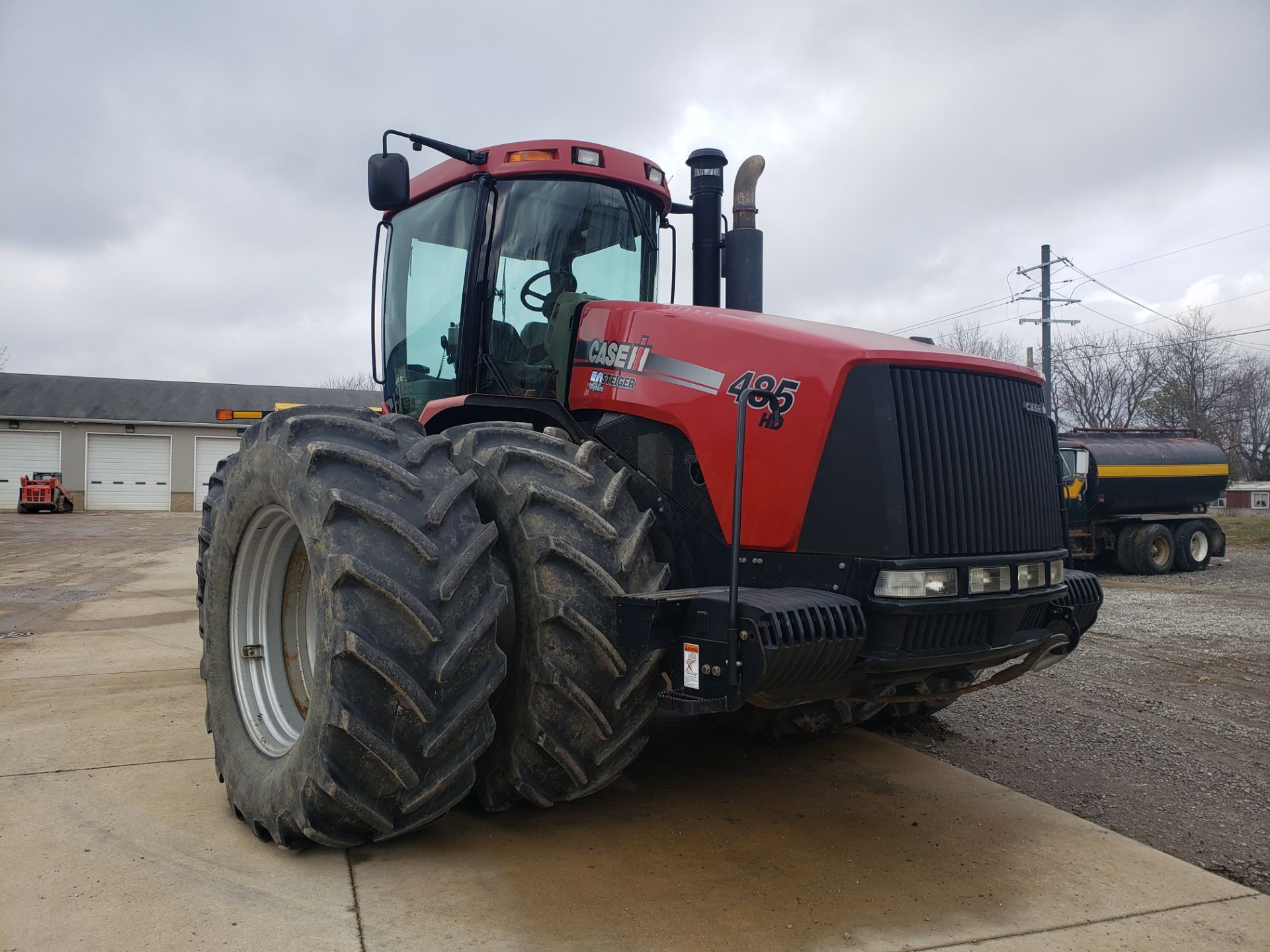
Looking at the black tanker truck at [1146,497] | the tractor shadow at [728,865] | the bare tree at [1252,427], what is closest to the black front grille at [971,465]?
the tractor shadow at [728,865]

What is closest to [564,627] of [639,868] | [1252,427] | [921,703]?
[639,868]

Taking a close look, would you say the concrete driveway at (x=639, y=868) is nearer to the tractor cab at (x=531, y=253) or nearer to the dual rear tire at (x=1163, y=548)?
the tractor cab at (x=531, y=253)

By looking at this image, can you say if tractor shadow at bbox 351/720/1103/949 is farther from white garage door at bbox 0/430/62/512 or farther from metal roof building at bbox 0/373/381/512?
white garage door at bbox 0/430/62/512

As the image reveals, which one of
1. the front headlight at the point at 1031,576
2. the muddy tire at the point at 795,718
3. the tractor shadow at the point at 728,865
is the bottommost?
the tractor shadow at the point at 728,865

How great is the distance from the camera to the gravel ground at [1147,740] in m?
3.94

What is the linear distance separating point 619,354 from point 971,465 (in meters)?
1.42

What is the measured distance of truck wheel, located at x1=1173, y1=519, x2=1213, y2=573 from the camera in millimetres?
16156

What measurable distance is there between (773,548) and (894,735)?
2262 millimetres

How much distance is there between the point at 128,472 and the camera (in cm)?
3475

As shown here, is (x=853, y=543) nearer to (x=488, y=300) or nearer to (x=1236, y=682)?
(x=488, y=300)

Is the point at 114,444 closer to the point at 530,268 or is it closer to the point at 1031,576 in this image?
the point at 530,268

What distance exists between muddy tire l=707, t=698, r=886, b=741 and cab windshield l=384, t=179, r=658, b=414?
169 cm

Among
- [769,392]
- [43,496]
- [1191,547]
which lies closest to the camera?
[769,392]

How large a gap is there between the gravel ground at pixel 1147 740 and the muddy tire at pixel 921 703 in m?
0.11
